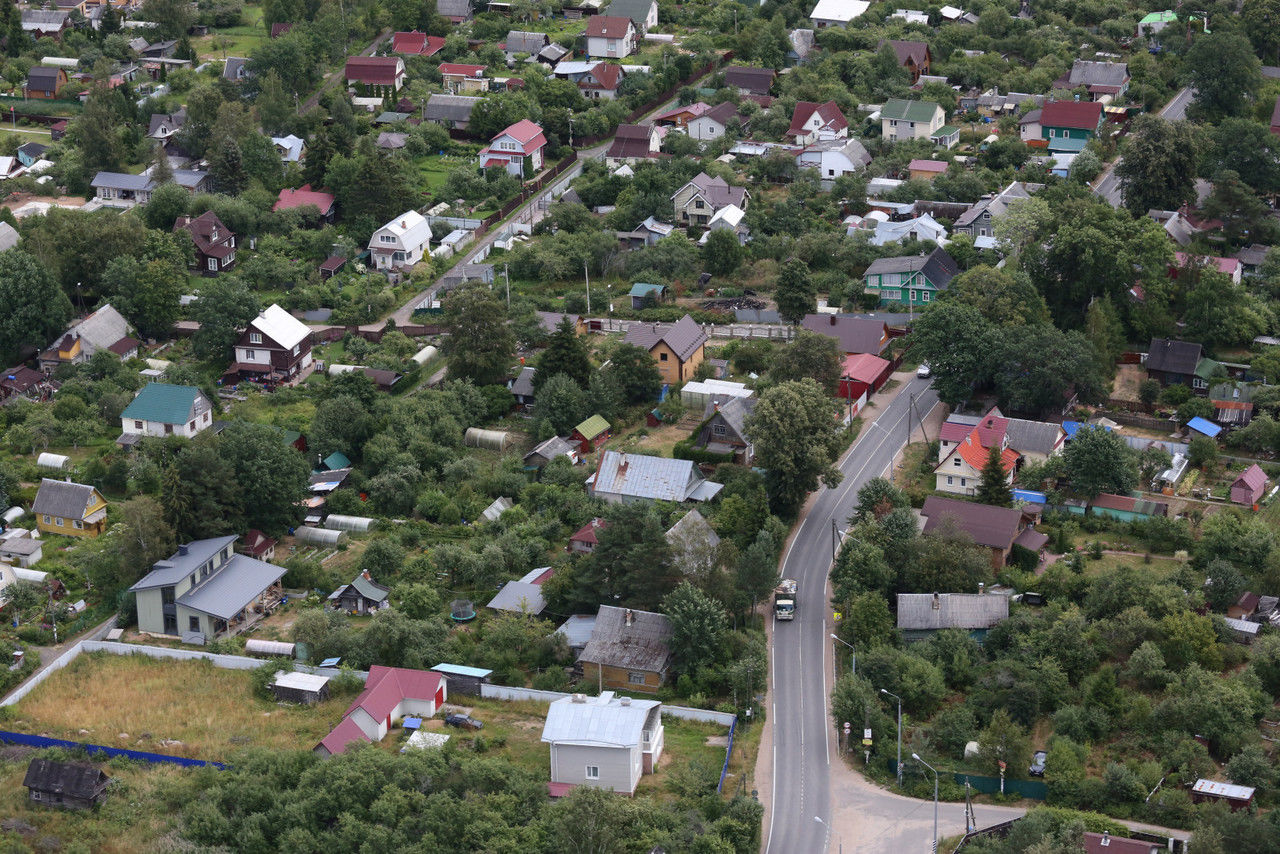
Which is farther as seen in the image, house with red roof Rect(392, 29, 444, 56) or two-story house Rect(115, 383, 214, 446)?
house with red roof Rect(392, 29, 444, 56)

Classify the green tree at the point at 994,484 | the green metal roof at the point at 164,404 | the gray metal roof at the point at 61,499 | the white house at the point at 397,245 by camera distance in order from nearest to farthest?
the green tree at the point at 994,484 < the gray metal roof at the point at 61,499 < the green metal roof at the point at 164,404 < the white house at the point at 397,245

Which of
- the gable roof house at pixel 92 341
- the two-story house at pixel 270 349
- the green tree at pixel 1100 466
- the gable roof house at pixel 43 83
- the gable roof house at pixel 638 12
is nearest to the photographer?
the green tree at pixel 1100 466

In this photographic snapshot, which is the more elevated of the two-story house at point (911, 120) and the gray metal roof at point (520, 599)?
the two-story house at point (911, 120)

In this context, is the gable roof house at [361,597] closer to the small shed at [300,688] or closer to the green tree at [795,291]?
the small shed at [300,688]

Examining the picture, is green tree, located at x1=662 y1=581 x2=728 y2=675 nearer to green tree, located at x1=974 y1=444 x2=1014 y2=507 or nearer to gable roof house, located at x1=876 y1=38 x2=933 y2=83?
green tree, located at x1=974 y1=444 x2=1014 y2=507

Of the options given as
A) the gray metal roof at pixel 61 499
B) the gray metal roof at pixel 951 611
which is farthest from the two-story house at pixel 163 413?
the gray metal roof at pixel 951 611

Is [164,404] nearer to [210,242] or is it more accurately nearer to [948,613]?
[210,242]

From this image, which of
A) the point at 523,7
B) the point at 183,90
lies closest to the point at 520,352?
the point at 183,90

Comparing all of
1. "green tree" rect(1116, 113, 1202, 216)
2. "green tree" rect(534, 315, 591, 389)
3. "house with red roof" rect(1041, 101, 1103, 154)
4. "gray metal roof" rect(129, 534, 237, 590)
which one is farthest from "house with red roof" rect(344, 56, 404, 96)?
"gray metal roof" rect(129, 534, 237, 590)
